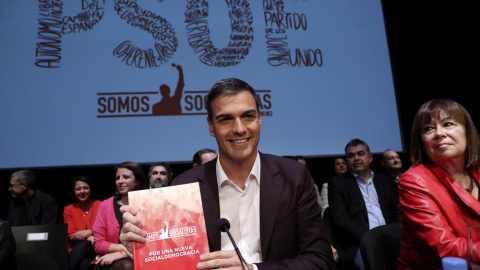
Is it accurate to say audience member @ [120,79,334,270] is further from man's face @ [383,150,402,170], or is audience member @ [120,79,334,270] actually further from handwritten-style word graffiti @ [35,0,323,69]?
man's face @ [383,150,402,170]

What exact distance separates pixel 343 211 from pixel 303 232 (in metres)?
2.38

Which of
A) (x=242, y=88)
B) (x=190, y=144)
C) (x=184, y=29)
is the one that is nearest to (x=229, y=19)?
(x=184, y=29)

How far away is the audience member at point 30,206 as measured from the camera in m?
4.45

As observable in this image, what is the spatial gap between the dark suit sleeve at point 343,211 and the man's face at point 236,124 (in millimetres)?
2385

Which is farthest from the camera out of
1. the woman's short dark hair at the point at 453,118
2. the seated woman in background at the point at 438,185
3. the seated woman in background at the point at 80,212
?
the seated woman in background at the point at 80,212

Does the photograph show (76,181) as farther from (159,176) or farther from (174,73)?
(174,73)

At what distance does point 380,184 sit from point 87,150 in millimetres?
3488

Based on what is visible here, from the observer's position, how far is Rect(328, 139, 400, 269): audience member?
3.60 m

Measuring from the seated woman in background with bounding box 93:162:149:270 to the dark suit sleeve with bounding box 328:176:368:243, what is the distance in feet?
6.72

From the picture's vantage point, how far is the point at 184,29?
4.65 metres

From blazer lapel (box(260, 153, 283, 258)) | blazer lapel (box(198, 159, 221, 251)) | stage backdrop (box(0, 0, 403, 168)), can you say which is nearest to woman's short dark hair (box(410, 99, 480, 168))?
blazer lapel (box(260, 153, 283, 258))

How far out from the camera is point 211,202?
5.10 ft

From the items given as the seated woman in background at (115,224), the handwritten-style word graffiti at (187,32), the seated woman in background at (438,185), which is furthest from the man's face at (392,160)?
the seated woman in background at (115,224)

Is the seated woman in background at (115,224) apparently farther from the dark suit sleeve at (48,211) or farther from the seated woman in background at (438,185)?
the seated woman in background at (438,185)
